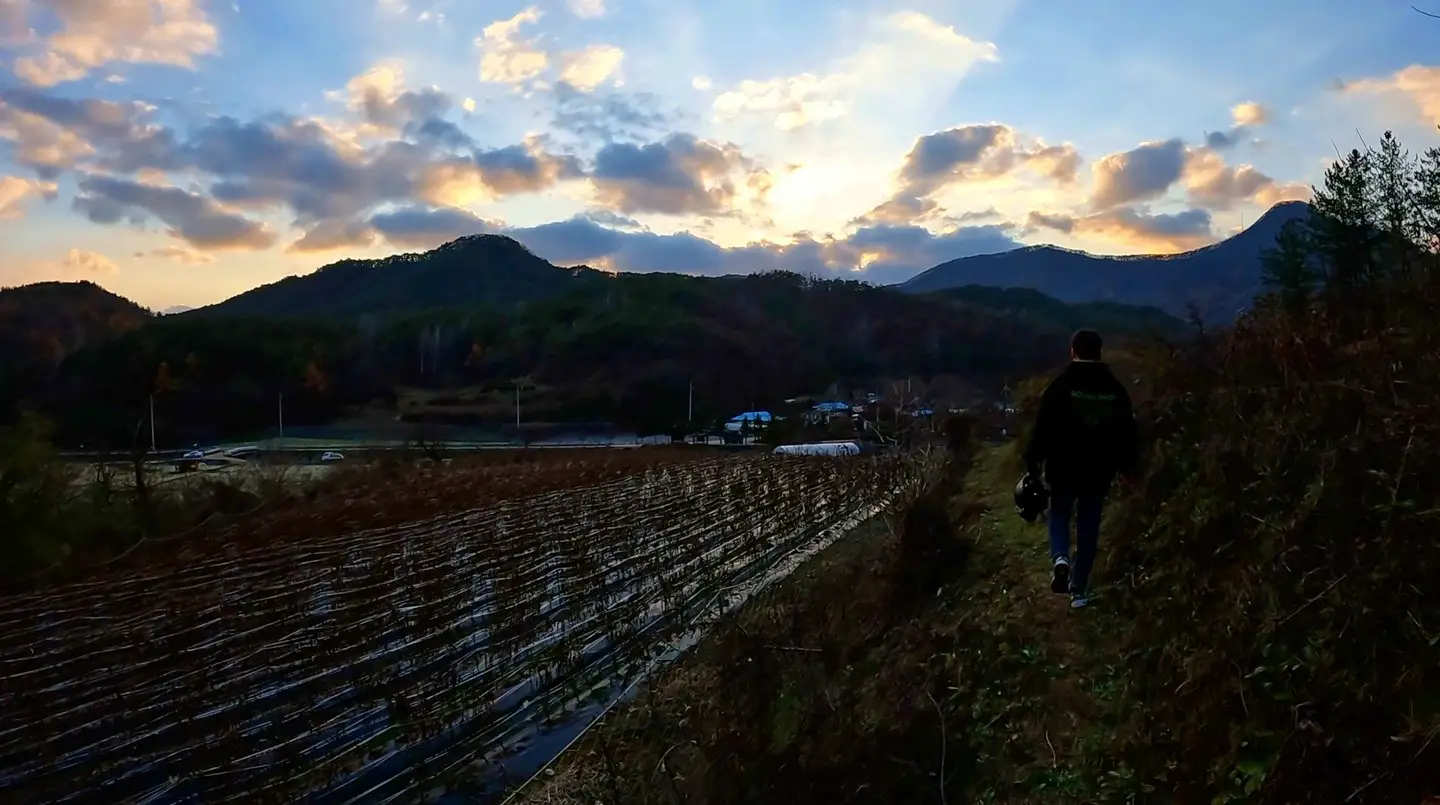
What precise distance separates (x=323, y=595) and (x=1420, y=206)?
12.9 metres

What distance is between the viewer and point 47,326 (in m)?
98.1

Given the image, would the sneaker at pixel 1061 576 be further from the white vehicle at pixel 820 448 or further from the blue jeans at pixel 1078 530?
the white vehicle at pixel 820 448

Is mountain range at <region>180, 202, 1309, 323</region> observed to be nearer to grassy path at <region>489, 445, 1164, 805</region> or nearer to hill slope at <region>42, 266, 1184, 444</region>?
hill slope at <region>42, 266, 1184, 444</region>

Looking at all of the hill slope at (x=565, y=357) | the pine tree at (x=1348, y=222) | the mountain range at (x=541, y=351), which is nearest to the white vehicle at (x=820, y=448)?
the pine tree at (x=1348, y=222)

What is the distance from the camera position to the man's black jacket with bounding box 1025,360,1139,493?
5148 millimetres

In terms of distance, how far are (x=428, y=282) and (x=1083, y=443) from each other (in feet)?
617

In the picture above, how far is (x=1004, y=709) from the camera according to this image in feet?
15.5

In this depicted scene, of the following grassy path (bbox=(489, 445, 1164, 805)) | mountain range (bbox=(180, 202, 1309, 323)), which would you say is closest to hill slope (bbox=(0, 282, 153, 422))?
mountain range (bbox=(180, 202, 1309, 323))

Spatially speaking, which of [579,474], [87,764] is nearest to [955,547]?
[87,764]

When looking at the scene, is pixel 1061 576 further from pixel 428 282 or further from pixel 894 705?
pixel 428 282

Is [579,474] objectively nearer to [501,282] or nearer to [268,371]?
[268,371]

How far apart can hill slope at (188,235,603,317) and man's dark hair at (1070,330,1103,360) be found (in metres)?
168

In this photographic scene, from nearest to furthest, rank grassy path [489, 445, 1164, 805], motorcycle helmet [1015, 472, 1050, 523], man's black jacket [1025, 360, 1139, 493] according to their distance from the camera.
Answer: grassy path [489, 445, 1164, 805] → man's black jacket [1025, 360, 1139, 493] → motorcycle helmet [1015, 472, 1050, 523]

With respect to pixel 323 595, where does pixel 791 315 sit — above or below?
above
